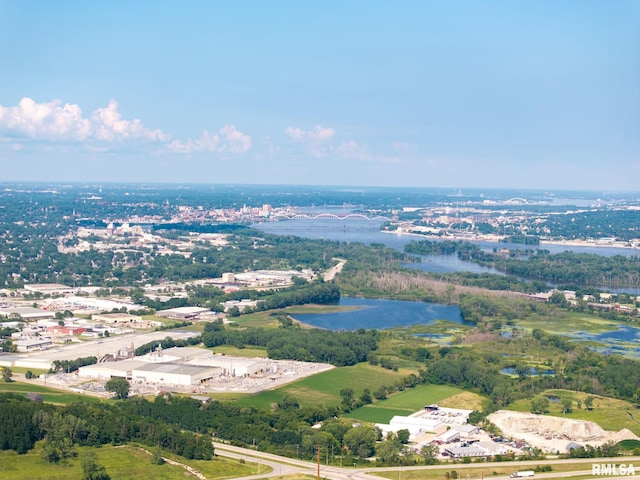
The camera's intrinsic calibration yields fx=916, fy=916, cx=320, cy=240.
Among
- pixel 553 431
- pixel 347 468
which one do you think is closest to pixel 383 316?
pixel 553 431

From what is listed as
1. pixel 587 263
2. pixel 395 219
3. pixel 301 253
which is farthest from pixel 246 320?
pixel 395 219

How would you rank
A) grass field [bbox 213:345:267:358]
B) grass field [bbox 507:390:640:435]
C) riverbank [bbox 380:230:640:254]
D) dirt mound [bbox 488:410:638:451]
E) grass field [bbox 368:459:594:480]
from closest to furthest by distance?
grass field [bbox 368:459:594:480]
dirt mound [bbox 488:410:638:451]
grass field [bbox 507:390:640:435]
grass field [bbox 213:345:267:358]
riverbank [bbox 380:230:640:254]

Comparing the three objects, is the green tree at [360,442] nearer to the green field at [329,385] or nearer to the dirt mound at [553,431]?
the dirt mound at [553,431]

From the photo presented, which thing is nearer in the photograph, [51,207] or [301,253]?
[301,253]

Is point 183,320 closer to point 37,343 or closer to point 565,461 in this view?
point 37,343

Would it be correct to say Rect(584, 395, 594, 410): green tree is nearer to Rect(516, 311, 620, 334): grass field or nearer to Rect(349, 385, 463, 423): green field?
Rect(349, 385, 463, 423): green field

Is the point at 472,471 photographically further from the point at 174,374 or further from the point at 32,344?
the point at 32,344

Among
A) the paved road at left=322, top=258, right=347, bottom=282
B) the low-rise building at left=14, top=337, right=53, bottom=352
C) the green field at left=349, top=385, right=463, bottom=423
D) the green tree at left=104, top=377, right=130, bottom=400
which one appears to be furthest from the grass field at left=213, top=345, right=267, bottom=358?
the paved road at left=322, top=258, right=347, bottom=282
